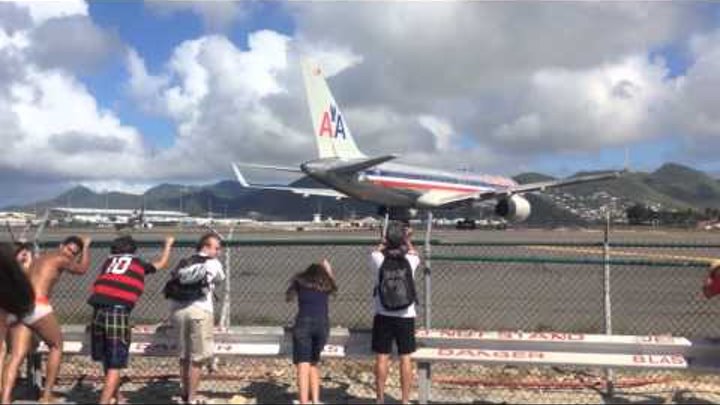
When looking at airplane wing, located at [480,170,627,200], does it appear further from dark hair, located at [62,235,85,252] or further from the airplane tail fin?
dark hair, located at [62,235,85,252]

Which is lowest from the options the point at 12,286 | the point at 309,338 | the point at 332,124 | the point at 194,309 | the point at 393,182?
the point at 309,338

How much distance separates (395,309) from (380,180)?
30.6m

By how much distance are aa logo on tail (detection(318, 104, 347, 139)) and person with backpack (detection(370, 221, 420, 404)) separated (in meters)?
32.2

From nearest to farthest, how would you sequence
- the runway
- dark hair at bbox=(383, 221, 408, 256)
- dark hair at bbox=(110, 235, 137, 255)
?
dark hair at bbox=(383, 221, 408, 256)
dark hair at bbox=(110, 235, 137, 255)
the runway

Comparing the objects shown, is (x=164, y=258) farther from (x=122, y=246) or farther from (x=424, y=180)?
(x=424, y=180)

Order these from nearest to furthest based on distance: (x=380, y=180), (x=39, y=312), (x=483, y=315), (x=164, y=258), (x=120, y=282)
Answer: (x=39, y=312)
(x=120, y=282)
(x=164, y=258)
(x=483, y=315)
(x=380, y=180)

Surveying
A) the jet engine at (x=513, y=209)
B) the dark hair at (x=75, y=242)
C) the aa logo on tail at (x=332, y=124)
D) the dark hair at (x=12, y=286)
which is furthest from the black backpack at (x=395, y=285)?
the jet engine at (x=513, y=209)

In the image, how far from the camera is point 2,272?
4.91 metres

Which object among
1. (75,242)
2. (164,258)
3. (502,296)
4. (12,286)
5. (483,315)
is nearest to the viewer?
(12,286)

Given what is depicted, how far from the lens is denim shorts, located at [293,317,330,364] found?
7152mm

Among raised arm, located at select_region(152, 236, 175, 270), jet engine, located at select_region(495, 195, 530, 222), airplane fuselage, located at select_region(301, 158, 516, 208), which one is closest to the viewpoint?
raised arm, located at select_region(152, 236, 175, 270)

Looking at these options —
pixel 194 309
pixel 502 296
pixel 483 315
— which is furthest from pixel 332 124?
pixel 194 309

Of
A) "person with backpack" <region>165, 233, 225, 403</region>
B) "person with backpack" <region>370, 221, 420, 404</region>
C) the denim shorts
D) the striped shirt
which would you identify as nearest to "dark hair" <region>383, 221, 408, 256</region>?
"person with backpack" <region>370, 221, 420, 404</region>

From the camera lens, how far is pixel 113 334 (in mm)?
7113
